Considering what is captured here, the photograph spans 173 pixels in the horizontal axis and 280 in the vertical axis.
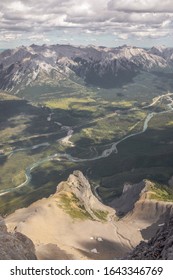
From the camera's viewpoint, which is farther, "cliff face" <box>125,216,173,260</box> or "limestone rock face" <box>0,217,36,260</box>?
"limestone rock face" <box>0,217,36,260</box>

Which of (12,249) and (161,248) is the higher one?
(161,248)

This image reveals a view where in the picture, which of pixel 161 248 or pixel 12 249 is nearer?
pixel 161 248

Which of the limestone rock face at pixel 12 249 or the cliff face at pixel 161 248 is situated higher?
the cliff face at pixel 161 248

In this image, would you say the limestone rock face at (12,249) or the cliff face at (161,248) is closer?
the cliff face at (161,248)

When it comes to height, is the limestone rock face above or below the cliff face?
below

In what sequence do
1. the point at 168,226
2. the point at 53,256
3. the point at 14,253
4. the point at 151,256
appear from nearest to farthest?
the point at 151,256, the point at 168,226, the point at 14,253, the point at 53,256
